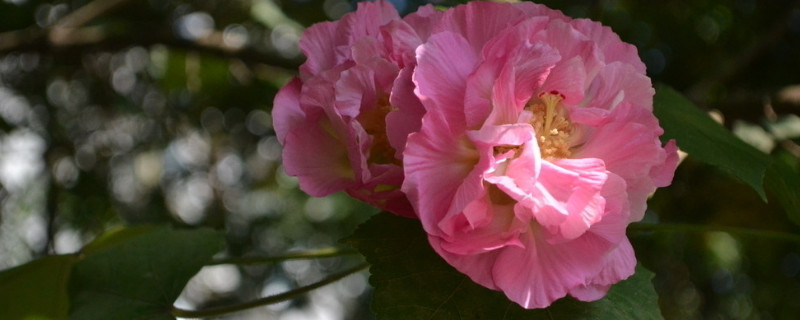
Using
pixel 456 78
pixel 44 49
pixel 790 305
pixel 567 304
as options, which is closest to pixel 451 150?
pixel 456 78

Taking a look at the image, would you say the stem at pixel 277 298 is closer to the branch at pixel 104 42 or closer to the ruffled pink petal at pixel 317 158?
the ruffled pink petal at pixel 317 158

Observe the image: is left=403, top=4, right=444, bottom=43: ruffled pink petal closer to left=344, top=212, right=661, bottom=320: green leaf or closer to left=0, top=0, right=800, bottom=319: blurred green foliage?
left=344, top=212, right=661, bottom=320: green leaf

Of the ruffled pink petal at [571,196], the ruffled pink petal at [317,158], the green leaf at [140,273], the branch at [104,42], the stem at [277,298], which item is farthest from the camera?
the branch at [104,42]

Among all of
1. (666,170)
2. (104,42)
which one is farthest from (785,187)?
(104,42)

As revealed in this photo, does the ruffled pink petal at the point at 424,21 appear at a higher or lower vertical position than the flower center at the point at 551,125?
higher

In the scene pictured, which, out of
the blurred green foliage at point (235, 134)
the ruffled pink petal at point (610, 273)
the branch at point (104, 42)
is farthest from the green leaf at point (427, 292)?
the branch at point (104, 42)

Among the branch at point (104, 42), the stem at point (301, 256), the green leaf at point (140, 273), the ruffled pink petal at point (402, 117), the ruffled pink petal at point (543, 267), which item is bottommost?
Result: the branch at point (104, 42)

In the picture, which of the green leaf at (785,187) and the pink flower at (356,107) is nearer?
the pink flower at (356,107)
